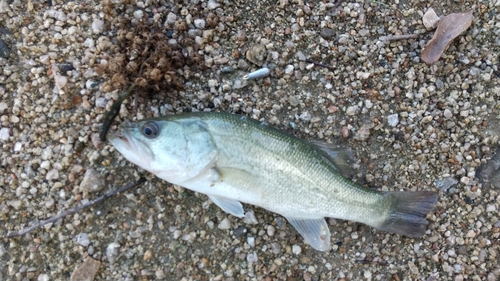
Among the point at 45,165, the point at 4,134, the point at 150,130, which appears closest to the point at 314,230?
the point at 150,130

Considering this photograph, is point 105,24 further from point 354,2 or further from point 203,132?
point 354,2

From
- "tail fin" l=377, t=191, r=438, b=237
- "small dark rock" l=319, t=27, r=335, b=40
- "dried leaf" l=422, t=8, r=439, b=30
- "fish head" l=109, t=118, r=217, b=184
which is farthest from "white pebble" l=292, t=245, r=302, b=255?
"dried leaf" l=422, t=8, r=439, b=30

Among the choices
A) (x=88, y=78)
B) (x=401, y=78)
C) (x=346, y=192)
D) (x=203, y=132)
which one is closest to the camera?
(x=203, y=132)

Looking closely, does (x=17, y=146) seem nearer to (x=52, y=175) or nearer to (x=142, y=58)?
(x=52, y=175)

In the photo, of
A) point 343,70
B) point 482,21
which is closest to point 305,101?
point 343,70

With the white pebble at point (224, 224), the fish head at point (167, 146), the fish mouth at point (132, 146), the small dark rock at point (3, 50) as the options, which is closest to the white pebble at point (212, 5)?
the fish head at point (167, 146)

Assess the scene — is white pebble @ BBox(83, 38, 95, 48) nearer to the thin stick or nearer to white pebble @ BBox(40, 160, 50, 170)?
white pebble @ BBox(40, 160, 50, 170)

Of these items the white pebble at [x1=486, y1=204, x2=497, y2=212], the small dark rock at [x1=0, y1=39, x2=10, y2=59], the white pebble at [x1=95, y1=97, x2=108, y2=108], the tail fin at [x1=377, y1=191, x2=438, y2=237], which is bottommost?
the white pebble at [x1=486, y1=204, x2=497, y2=212]
